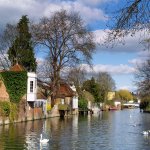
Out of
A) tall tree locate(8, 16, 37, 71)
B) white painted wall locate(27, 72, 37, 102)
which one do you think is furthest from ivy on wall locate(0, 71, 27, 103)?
tall tree locate(8, 16, 37, 71)

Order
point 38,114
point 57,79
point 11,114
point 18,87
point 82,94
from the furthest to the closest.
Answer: point 82,94, point 57,79, point 38,114, point 18,87, point 11,114

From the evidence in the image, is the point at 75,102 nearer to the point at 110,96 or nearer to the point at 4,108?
the point at 4,108

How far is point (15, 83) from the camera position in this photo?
48844 millimetres

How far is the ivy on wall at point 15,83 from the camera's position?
159 ft

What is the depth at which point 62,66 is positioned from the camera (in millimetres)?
59625

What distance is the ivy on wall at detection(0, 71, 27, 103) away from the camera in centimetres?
4838

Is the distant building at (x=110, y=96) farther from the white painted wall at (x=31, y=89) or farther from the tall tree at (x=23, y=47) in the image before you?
the white painted wall at (x=31, y=89)

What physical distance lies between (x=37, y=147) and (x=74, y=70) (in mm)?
34722

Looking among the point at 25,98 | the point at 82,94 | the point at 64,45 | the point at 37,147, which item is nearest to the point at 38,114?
the point at 25,98

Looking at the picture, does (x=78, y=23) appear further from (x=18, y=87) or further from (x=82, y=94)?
(x=82, y=94)

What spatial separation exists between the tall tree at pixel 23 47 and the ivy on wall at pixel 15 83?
1175 centimetres

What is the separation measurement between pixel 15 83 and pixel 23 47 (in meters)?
14.0

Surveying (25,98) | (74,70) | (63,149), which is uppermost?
(74,70)

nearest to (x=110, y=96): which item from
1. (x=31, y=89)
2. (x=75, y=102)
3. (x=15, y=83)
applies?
(x=75, y=102)
